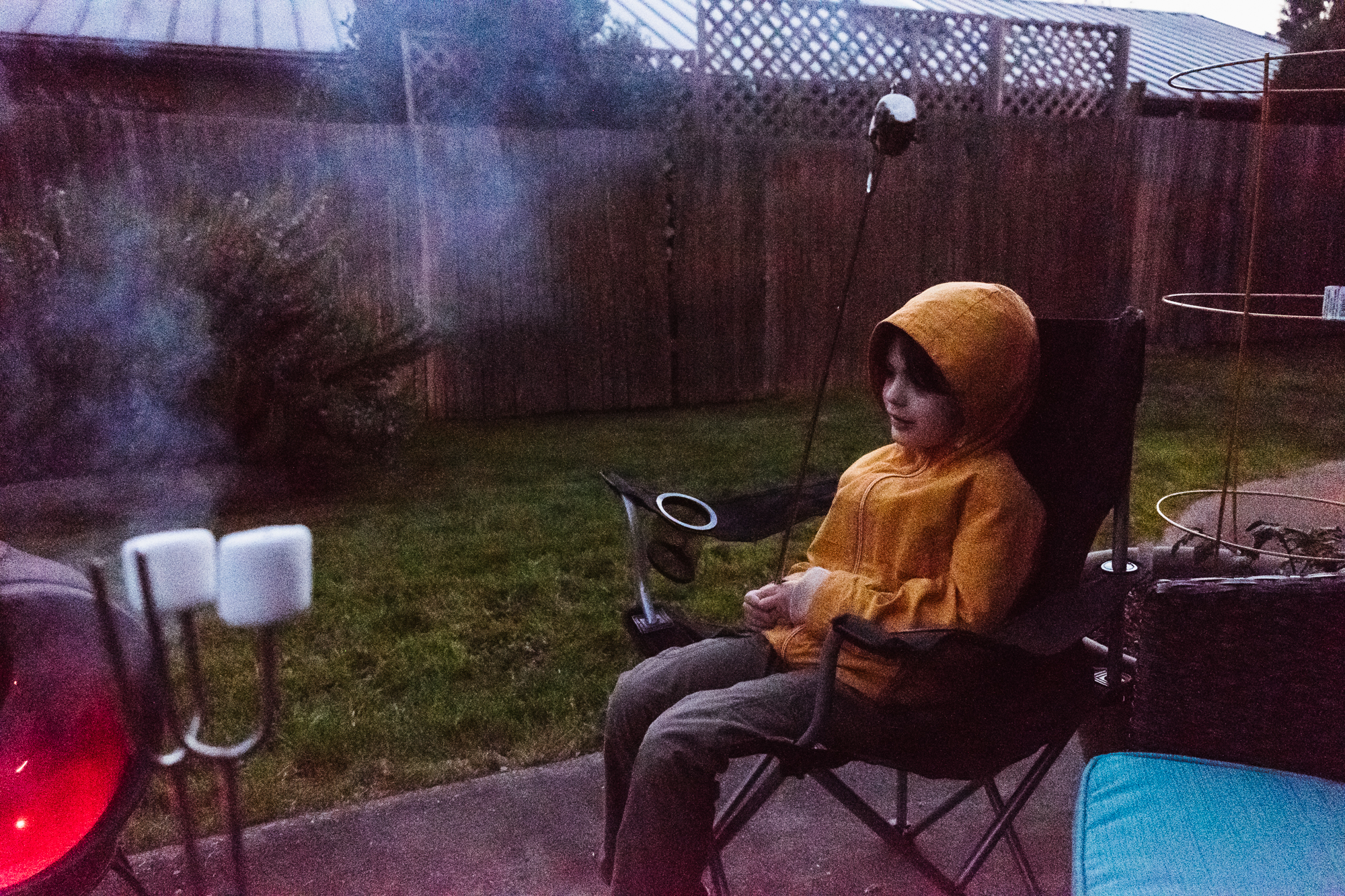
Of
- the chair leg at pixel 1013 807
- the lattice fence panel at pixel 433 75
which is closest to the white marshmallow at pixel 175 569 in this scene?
the chair leg at pixel 1013 807

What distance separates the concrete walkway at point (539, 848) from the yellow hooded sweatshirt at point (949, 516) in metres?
0.50

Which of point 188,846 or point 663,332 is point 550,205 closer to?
point 663,332

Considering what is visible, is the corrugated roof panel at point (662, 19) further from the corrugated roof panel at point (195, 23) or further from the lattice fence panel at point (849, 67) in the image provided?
the corrugated roof panel at point (195, 23)

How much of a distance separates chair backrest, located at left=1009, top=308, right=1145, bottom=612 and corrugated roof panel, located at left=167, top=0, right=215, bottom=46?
7408 millimetres

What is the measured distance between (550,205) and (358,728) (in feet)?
13.2

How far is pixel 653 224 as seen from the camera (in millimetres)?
6027

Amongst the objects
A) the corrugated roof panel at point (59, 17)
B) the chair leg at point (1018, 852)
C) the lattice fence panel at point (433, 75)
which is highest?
the corrugated roof panel at point (59, 17)

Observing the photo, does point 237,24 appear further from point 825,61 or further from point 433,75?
point 825,61

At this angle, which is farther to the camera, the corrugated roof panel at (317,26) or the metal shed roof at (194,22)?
the corrugated roof panel at (317,26)

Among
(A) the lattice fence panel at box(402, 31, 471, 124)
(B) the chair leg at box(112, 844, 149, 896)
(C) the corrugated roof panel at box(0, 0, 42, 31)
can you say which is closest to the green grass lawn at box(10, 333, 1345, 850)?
(B) the chair leg at box(112, 844, 149, 896)

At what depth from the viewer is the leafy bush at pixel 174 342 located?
366 centimetres

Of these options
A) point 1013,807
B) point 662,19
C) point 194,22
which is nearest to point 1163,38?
point 662,19

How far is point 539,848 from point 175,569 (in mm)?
1409

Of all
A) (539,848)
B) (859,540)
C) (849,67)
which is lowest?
(539,848)
